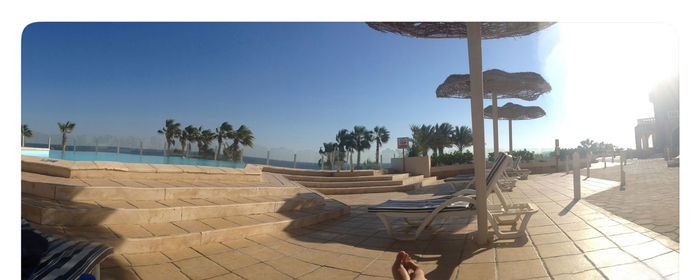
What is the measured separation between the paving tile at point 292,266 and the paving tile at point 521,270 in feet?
3.81

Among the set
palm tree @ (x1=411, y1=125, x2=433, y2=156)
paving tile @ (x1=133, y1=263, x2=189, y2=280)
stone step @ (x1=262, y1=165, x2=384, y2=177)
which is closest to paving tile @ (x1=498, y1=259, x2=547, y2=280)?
paving tile @ (x1=133, y1=263, x2=189, y2=280)

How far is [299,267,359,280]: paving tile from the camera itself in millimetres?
1592

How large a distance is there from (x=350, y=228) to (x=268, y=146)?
734 cm

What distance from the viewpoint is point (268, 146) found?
31.9ft

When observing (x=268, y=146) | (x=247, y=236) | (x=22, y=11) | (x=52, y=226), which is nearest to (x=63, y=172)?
(x=52, y=226)

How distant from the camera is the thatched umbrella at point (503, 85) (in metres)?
6.43

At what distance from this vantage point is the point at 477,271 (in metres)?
1.61

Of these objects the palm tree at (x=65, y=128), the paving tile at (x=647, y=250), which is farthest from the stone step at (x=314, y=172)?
the paving tile at (x=647, y=250)

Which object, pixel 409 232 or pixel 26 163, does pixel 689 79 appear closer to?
pixel 409 232

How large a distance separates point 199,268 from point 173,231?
641 mm

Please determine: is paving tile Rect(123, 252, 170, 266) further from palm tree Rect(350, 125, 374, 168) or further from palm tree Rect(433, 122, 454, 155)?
palm tree Rect(350, 125, 374, 168)

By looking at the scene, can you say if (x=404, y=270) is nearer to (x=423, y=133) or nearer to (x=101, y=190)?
(x=101, y=190)

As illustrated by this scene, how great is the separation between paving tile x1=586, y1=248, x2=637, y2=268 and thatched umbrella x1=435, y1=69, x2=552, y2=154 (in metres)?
5.50

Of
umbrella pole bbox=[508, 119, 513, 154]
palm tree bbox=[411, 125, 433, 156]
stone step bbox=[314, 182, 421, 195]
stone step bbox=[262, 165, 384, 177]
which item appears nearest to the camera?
stone step bbox=[314, 182, 421, 195]
